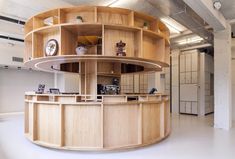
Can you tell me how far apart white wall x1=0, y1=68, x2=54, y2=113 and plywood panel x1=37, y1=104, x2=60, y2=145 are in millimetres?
6884

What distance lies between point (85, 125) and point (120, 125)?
73cm

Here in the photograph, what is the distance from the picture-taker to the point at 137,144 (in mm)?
4230

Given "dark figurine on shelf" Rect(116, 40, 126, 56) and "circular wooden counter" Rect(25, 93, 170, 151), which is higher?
"dark figurine on shelf" Rect(116, 40, 126, 56)

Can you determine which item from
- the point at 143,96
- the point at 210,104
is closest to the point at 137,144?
the point at 143,96

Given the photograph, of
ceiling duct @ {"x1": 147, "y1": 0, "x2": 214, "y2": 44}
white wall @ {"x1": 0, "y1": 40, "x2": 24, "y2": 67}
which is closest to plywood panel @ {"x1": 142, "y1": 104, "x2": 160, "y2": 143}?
ceiling duct @ {"x1": 147, "y1": 0, "x2": 214, "y2": 44}

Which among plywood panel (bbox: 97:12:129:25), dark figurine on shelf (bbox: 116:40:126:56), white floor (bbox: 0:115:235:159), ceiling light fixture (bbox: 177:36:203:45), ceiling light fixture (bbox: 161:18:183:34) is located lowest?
white floor (bbox: 0:115:235:159)

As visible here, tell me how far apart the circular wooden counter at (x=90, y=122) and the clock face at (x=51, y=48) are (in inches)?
36.7

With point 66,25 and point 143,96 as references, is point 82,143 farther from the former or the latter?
point 66,25

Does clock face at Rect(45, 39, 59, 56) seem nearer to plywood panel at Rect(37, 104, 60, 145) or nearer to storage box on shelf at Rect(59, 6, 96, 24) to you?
storage box on shelf at Rect(59, 6, 96, 24)

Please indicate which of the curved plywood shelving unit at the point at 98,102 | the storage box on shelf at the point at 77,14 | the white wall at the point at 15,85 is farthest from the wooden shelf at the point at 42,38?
the white wall at the point at 15,85

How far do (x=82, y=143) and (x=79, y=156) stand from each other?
0.99ft

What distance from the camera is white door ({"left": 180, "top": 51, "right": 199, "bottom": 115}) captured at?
396 inches

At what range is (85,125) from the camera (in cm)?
404

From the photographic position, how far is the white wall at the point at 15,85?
33.1 ft
